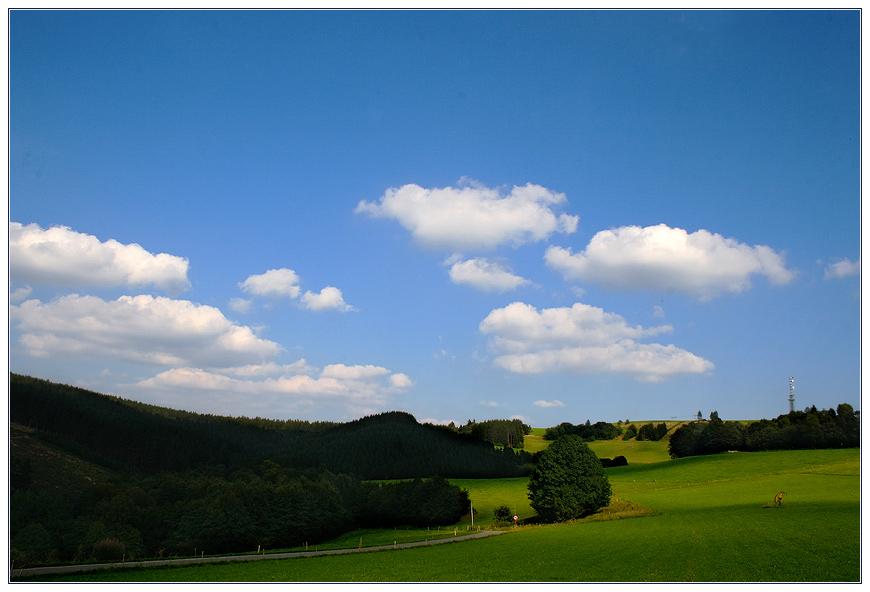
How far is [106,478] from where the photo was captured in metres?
110

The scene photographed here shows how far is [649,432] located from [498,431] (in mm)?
48082

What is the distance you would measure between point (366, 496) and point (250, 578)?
65464mm

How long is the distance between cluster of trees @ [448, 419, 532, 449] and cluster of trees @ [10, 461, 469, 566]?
52.6 meters

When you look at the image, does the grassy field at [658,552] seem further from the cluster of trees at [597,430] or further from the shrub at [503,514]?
the cluster of trees at [597,430]

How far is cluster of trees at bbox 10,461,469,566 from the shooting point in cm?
7503

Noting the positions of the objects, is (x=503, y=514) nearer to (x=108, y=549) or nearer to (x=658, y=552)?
(x=658, y=552)

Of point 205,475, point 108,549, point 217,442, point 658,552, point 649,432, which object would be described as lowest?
point 108,549

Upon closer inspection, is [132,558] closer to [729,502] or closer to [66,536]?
[66,536]

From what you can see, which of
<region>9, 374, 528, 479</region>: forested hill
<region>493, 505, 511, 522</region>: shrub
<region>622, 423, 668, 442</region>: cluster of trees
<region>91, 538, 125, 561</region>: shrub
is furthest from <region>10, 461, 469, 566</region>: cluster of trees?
<region>622, 423, 668, 442</region>: cluster of trees

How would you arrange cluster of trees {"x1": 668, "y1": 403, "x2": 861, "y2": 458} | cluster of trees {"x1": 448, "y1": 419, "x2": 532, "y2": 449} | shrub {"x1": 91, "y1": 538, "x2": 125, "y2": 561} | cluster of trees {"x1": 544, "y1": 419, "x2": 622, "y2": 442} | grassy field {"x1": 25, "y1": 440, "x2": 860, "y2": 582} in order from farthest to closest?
cluster of trees {"x1": 544, "y1": 419, "x2": 622, "y2": 442} < cluster of trees {"x1": 448, "y1": 419, "x2": 532, "y2": 449} < cluster of trees {"x1": 668, "y1": 403, "x2": 861, "y2": 458} < shrub {"x1": 91, "y1": 538, "x2": 125, "y2": 561} < grassy field {"x1": 25, "y1": 440, "x2": 860, "y2": 582}

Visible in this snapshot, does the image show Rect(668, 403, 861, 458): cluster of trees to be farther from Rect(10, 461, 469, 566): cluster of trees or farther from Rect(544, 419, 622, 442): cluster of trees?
Rect(10, 461, 469, 566): cluster of trees

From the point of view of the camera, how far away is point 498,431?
15888 cm

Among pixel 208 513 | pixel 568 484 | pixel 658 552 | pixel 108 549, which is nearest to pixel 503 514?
pixel 568 484
